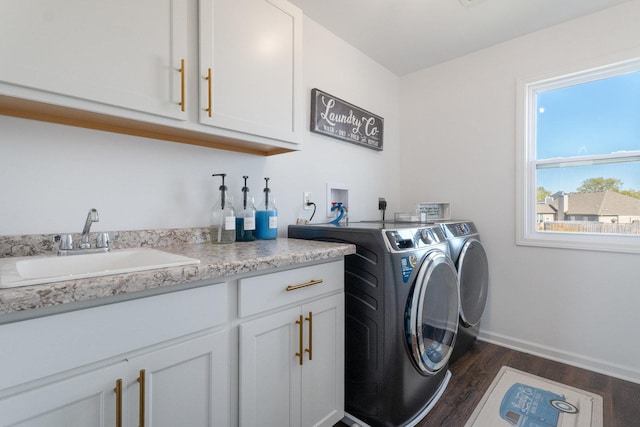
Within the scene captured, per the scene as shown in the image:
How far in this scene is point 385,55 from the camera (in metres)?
2.56

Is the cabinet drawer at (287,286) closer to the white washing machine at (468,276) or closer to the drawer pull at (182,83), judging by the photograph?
the drawer pull at (182,83)

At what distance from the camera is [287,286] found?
3.79 ft

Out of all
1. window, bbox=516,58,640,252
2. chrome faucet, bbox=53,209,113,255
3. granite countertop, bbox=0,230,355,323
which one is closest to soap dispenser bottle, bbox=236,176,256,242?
granite countertop, bbox=0,230,355,323

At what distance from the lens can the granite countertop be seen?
61 cm

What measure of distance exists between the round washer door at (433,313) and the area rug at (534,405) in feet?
1.09

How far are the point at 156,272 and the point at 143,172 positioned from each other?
75cm

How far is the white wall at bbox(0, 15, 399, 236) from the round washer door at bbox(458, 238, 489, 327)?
104 cm

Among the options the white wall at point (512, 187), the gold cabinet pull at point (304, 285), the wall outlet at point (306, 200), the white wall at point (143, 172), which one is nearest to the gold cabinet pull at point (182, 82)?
the white wall at point (143, 172)

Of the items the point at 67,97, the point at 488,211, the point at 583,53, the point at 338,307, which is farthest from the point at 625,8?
the point at 67,97

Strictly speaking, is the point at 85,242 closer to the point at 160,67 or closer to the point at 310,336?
the point at 160,67

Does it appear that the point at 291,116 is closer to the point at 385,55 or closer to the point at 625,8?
the point at 385,55

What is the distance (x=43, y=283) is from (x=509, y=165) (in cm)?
278

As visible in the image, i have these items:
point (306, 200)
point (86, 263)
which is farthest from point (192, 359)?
point (306, 200)

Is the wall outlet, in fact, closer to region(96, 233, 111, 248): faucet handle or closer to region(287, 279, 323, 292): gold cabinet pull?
region(287, 279, 323, 292): gold cabinet pull
